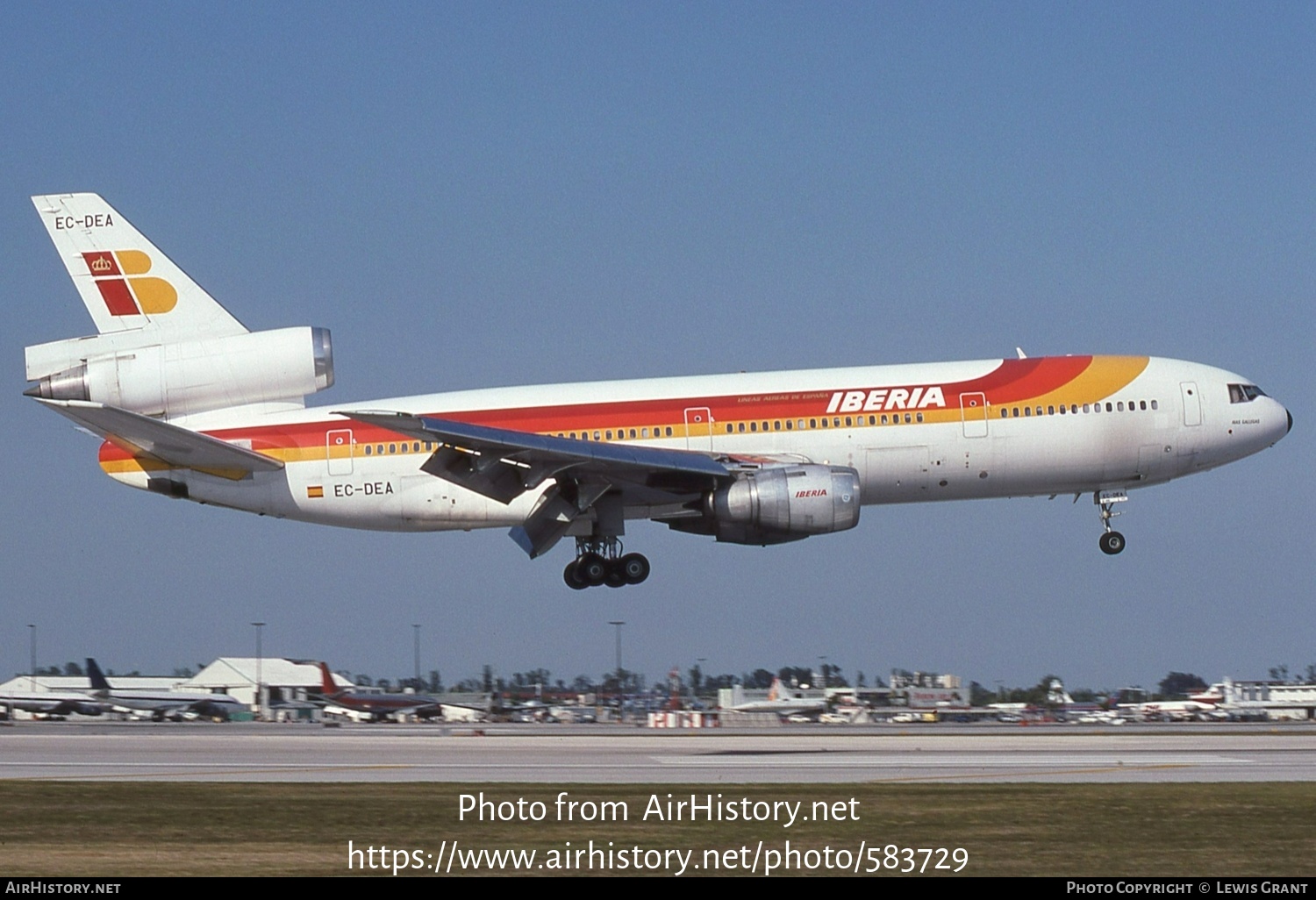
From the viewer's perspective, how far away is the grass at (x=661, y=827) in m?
18.0

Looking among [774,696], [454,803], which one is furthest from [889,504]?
[774,696]

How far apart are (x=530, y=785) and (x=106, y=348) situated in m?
19.9

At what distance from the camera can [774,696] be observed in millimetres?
80875

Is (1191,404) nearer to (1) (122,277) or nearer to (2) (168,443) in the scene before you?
(2) (168,443)

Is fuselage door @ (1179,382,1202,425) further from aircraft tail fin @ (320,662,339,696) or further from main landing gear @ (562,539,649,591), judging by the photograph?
aircraft tail fin @ (320,662,339,696)

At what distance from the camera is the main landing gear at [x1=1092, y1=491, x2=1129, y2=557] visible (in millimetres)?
40406

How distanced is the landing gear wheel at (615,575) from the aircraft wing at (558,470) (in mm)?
908

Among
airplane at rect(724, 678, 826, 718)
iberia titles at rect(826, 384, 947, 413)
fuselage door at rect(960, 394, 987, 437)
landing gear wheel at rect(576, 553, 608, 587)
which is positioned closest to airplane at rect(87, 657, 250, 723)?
airplane at rect(724, 678, 826, 718)

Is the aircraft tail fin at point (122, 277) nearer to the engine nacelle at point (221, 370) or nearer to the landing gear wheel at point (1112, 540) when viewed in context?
the engine nacelle at point (221, 370)

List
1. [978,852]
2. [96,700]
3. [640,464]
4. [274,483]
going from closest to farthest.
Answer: [978,852] → [640,464] → [274,483] → [96,700]

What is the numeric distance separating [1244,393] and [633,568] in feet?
53.3

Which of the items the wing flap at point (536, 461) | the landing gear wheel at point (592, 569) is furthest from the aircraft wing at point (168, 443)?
the landing gear wheel at point (592, 569)

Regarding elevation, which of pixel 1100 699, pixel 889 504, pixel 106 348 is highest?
pixel 106 348
